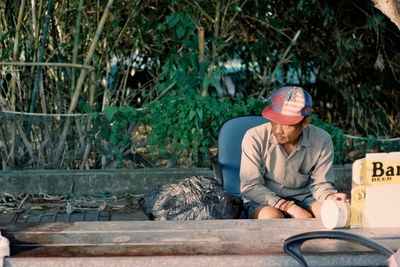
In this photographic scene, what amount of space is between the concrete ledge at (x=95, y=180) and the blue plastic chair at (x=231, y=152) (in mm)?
1732

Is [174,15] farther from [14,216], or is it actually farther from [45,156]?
[14,216]

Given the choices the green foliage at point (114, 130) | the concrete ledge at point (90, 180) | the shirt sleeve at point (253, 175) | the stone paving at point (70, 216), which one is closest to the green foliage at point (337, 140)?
the concrete ledge at point (90, 180)

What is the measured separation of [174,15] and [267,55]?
1.36 m

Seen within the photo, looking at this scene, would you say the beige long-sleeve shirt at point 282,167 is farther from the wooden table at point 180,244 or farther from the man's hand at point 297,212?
the wooden table at point 180,244

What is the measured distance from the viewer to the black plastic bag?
4770 mm

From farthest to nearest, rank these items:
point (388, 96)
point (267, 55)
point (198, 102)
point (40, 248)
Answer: point (388, 96) → point (267, 55) → point (198, 102) → point (40, 248)

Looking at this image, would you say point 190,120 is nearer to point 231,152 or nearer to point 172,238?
point 231,152

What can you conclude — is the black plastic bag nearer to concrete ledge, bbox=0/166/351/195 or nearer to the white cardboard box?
the white cardboard box

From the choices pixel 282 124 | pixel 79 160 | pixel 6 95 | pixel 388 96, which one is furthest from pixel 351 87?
pixel 282 124

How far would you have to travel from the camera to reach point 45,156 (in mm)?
7785

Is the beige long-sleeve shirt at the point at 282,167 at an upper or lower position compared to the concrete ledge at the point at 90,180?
upper

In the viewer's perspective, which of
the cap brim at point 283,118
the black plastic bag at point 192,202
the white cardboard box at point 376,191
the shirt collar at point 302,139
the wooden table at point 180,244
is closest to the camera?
the wooden table at point 180,244

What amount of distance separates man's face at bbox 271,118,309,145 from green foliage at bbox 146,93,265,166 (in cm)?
261

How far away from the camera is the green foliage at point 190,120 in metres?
7.43
